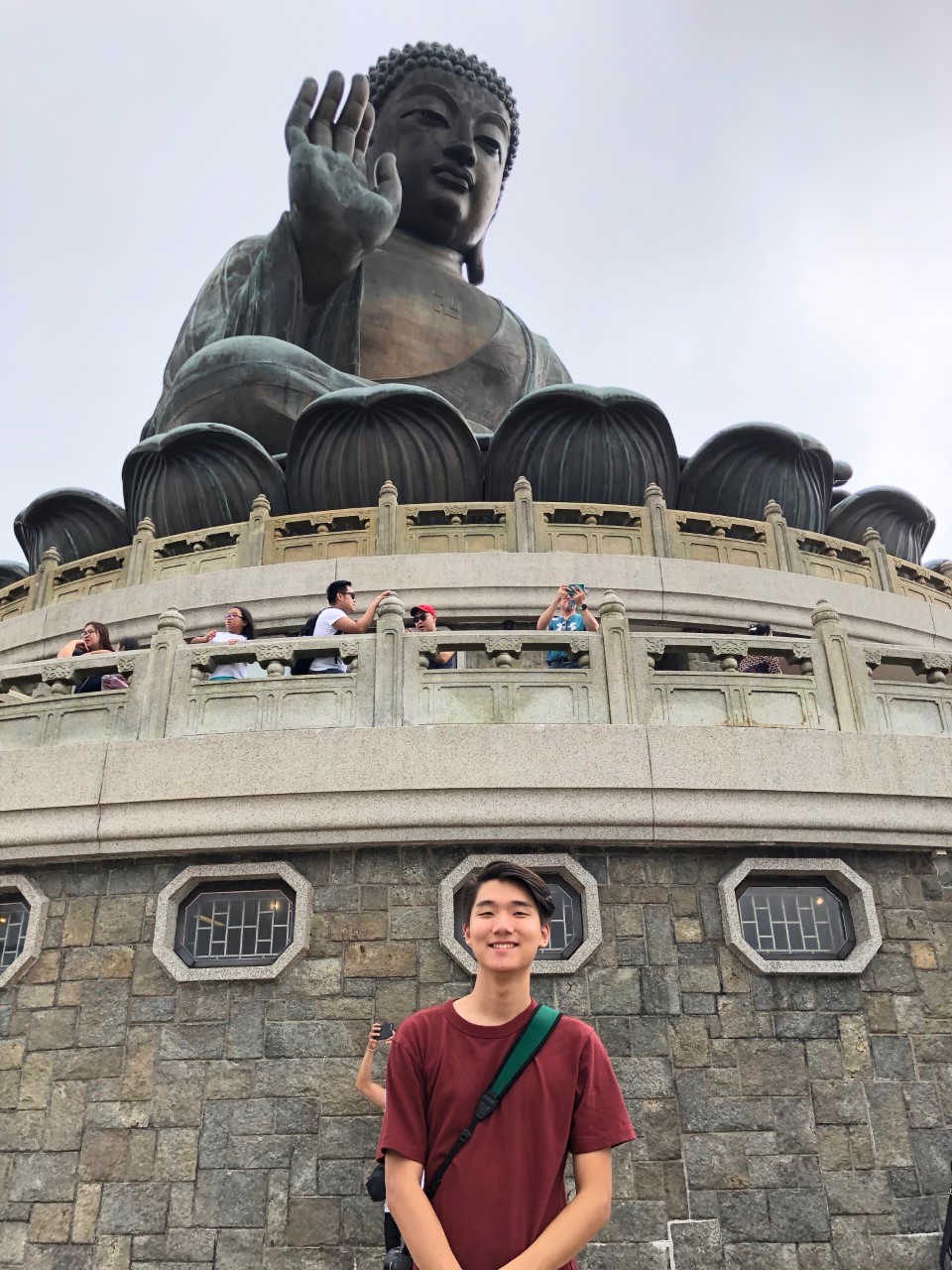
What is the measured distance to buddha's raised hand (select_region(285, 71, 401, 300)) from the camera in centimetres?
1427

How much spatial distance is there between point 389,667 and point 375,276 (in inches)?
500

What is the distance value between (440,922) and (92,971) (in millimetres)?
1688

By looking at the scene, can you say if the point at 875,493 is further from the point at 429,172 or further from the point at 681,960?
the point at 429,172

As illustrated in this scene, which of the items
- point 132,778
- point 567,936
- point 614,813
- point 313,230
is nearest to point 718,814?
point 614,813

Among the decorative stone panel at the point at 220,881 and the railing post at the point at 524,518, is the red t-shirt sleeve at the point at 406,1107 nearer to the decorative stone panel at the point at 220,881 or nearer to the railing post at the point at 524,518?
the decorative stone panel at the point at 220,881

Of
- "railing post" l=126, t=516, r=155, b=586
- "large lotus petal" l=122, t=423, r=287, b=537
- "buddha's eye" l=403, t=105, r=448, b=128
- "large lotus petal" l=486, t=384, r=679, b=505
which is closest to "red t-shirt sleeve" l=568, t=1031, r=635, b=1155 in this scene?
"railing post" l=126, t=516, r=155, b=586

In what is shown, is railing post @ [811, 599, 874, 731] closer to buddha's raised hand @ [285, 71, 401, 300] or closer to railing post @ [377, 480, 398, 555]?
railing post @ [377, 480, 398, 555]

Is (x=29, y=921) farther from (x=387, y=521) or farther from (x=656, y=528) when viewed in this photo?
(x=656, y=528)

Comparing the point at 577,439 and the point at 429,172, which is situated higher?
the point at 429,172

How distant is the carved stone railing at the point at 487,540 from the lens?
10.5 m

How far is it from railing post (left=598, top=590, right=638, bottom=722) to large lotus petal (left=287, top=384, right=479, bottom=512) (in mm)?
5816

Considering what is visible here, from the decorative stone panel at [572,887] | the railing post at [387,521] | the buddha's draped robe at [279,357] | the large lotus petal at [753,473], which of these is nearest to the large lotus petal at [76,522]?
the buddha's draped robe at [279,357]

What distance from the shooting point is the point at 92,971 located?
538 cm

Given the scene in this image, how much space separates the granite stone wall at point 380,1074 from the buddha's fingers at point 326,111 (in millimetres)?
11878
